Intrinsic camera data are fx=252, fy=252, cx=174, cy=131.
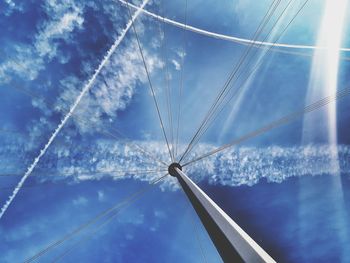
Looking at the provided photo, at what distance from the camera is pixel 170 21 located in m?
14.8

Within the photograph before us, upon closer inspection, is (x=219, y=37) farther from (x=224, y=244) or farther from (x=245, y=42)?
(x=224, y=244)

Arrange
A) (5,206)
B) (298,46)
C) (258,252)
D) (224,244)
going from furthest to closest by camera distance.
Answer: (5,206) → (298,46) → (224,244) → (258,252)

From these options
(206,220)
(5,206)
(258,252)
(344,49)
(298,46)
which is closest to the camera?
(258,252)

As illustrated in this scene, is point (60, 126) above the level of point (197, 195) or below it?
above

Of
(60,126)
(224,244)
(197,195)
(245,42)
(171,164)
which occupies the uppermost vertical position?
(245,42)

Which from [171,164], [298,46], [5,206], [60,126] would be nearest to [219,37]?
[298,46]

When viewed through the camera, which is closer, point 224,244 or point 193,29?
point 224,244

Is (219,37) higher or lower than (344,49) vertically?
higher

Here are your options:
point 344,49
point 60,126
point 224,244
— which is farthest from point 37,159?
point 344,49

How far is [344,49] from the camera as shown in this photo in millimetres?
13477

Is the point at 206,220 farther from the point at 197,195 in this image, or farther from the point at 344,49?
the point at 344,49

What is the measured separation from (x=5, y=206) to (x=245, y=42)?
59.7ft

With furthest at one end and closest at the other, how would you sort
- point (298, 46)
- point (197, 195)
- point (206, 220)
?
point (298, 46) < point (197, 195) < point (206, 220)

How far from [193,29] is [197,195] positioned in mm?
11259
